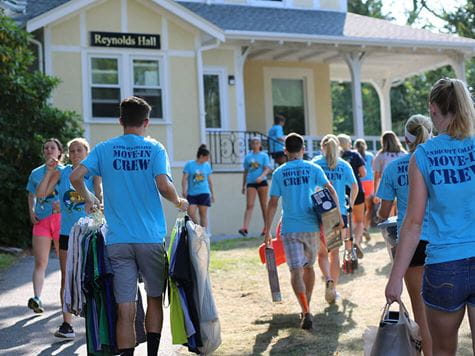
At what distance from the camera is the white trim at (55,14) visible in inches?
628

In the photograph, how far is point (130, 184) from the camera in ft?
18.0

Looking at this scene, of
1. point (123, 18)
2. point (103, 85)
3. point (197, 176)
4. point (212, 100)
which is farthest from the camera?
point (212, 100)

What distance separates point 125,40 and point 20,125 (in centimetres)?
359

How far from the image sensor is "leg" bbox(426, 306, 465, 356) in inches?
148

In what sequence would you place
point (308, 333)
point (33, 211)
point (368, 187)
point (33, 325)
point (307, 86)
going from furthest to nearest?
point (307, 86) → point (368, 187) → point (33, 211) → point (33, 325) → point (308, 333)

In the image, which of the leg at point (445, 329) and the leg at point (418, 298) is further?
the leg at point (418, 298)

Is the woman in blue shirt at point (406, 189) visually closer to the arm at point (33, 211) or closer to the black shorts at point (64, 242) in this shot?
the black shorts at point (64, 242)

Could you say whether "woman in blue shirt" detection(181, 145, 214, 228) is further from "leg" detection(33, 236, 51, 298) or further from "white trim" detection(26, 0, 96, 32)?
"leg" detection(33, 236, 51, 298)

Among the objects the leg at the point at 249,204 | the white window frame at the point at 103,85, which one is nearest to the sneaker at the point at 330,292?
the leg at the point at 249,204

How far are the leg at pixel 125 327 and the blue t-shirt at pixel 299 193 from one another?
2.56 metres

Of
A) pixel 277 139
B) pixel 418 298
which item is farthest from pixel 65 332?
pixel 277 139

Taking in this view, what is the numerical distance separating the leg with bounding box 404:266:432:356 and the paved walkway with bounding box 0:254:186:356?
2157 millimetres

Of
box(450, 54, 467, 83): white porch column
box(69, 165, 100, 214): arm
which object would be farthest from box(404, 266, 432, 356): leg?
box(450, 54, 467, 83): white porch column

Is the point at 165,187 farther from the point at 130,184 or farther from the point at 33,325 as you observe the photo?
the point at 33,325
